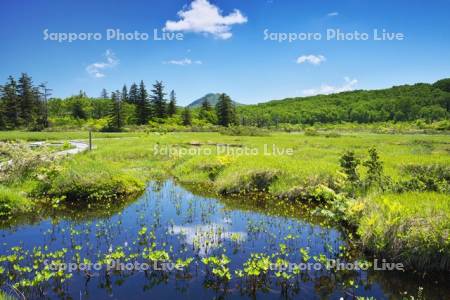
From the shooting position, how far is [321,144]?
36.9m

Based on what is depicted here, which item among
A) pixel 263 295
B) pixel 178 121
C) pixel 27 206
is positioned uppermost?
pixel 178 121

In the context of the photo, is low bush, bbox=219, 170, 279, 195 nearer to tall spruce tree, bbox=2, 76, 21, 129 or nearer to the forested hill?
tall spruce tree, bbox=2, 76, 21, 129

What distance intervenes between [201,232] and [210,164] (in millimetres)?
10369

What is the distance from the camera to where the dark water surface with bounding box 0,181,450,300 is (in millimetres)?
7434

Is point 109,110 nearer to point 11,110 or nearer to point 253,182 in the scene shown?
point 11,110

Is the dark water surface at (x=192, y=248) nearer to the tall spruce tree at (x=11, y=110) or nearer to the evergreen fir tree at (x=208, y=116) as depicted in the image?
the tall spruce tree at (x=11, y=110)

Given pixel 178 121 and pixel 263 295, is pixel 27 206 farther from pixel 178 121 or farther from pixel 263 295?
pixel 178 121

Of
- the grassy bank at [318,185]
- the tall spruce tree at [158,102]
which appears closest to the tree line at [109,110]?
the tall spruce tree at [158,102]

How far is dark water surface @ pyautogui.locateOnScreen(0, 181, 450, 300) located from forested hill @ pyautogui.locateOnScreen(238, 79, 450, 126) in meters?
102

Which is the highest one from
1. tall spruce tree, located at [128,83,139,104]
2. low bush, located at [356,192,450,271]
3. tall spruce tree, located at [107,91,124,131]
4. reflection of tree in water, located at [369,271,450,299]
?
tall spruce tree, located at [128,83,139,104]

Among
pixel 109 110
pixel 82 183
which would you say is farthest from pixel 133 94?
pixel 82 183

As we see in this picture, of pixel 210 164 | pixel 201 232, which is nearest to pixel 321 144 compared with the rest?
pixel 210 164

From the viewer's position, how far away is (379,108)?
133m

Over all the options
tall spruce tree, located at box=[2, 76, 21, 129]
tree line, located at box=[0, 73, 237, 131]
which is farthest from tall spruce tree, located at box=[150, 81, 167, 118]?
tall spruce tree, located at box=[2, 76, 21, 129]
